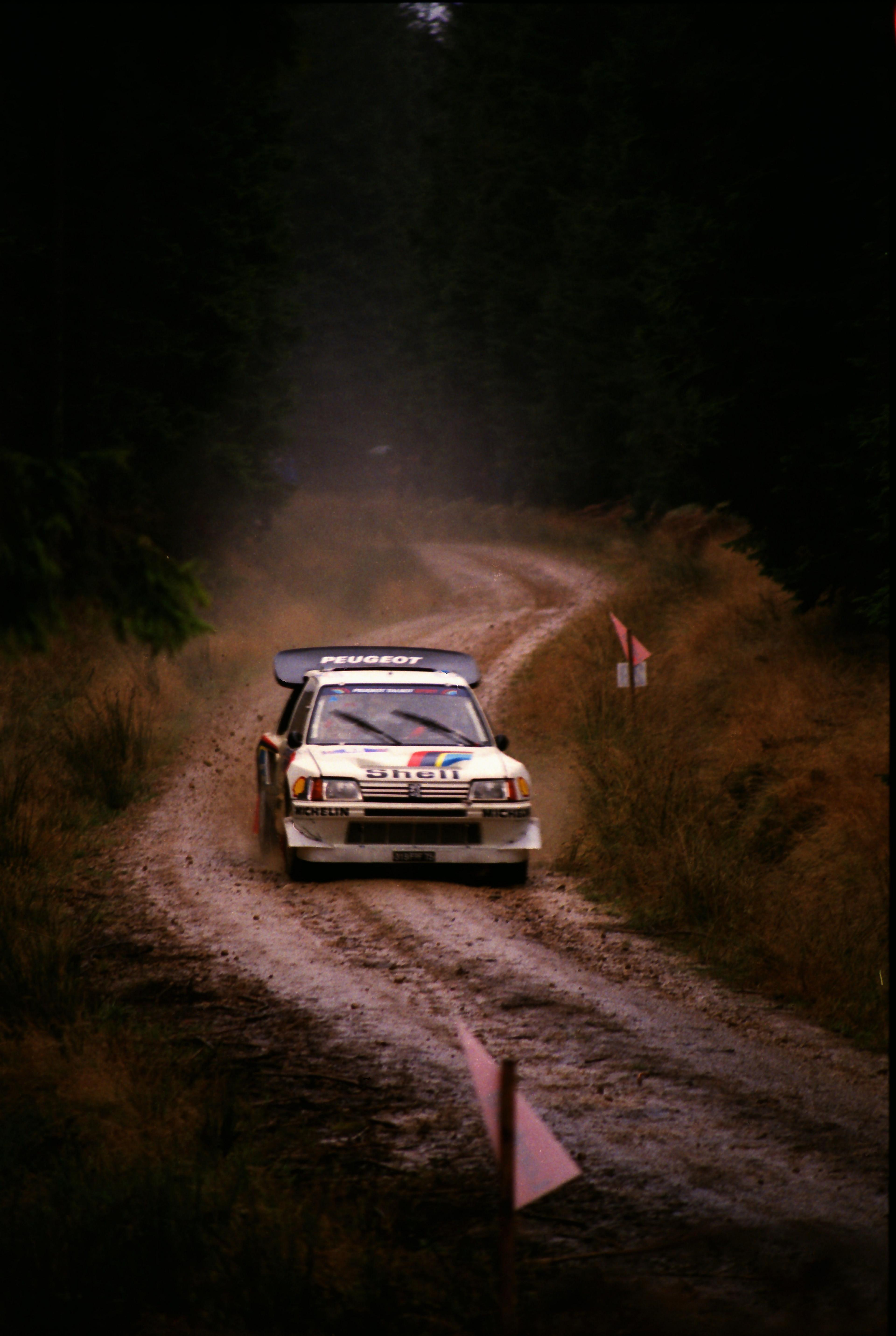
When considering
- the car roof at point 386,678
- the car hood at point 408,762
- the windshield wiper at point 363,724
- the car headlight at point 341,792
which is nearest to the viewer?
the car headlight at point 341,792

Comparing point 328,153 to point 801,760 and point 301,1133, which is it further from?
point 301,1133

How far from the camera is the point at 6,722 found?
16391mm

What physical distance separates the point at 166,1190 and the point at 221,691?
17.9 meters

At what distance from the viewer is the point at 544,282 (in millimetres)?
52375

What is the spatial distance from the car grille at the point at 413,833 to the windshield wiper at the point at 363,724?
964 millimetres

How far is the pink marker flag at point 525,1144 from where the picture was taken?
12.1 ft

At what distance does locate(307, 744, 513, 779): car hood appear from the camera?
10.8 meters

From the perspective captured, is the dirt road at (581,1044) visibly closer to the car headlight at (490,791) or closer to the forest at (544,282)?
the car headlight at (490,791)

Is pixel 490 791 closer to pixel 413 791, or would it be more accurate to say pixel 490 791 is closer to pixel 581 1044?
pixel 413 791

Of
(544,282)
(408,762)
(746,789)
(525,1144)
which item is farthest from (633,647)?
(544,282)

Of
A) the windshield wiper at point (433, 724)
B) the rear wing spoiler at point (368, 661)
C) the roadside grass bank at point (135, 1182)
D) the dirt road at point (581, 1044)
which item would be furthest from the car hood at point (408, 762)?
the roadside grass bank at point (135, 1182)

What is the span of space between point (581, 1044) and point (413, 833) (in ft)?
12.3

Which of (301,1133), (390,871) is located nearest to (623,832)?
(390,871)

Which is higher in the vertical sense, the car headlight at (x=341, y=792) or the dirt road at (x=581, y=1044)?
the car headlight at (x=341, y=792)
